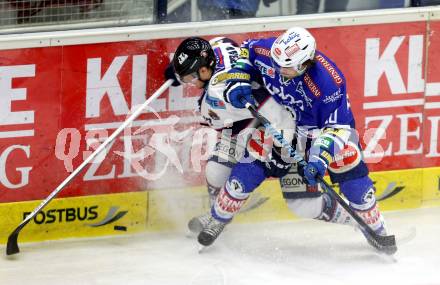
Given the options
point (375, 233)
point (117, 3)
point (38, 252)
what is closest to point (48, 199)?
point (38, 252)

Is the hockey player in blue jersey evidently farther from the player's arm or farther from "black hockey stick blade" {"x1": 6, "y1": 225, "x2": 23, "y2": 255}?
"black hockey stick blade" {"x1": 6, "y1": 225, "x2": 23, "y2": 255}

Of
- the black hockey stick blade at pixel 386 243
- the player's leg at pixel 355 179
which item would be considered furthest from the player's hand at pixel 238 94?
the black hockey stick blade at pixel 386 243

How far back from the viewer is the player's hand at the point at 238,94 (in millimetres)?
6430

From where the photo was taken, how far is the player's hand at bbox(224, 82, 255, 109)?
6.43 meters

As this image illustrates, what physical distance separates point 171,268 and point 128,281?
298 mm

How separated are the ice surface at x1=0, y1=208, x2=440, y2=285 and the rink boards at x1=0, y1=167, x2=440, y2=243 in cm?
7

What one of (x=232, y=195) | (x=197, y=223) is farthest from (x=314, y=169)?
(x=197, y=223)

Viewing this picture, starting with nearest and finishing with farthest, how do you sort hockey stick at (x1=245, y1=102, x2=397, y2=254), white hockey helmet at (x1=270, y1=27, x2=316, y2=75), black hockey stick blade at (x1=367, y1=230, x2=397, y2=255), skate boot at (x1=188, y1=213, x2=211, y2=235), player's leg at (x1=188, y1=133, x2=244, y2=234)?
white hockey helmet at (x1=270, y1=27, x2=316, y2=75) < hockey stick at (x1=245, y1=102, x2=397, y2=254) < black hockey stick blade at (x1=367, y1=230, x2=397, y2=255) < player's leg at (x1=188, y1=133, x2=244, y2=234) < skate boot at (x1=188, y1=213, x2=211, y2=235)

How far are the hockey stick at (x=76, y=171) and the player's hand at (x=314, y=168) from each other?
1.00 m

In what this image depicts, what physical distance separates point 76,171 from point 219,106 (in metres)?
0.84

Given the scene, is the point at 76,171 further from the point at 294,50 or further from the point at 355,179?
the point at 355,179

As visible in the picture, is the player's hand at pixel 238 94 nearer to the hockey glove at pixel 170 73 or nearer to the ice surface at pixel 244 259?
the hockey glove at pixel 170 73

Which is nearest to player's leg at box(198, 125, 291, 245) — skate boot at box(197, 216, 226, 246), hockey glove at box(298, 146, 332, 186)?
skate boot at box(197, 216, 226, 246)

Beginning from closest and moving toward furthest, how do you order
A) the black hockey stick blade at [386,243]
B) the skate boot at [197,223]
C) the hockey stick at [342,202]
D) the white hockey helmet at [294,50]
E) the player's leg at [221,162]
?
the white hockey helmet at [294,50] → the hockey stick at [342,202] → the black hockey stick blade at [386,243] → the player's leg at [221,162] → the skate boot at [197,223]
